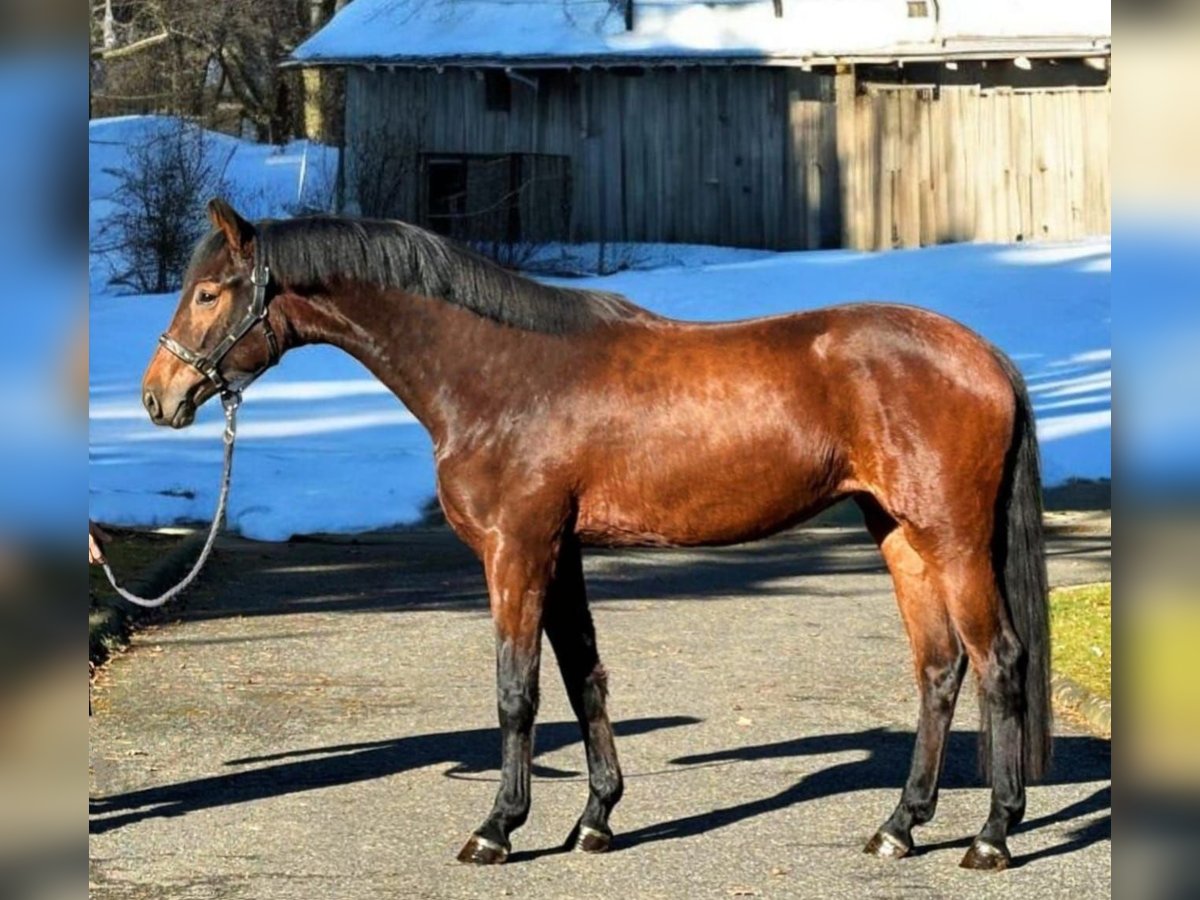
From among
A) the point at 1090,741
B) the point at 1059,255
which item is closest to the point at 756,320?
the point at 1090,741

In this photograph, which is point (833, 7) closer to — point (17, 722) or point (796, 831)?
point (796, 831)

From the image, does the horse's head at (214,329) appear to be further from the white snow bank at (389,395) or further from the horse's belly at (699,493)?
the white snow bank at (389,395)

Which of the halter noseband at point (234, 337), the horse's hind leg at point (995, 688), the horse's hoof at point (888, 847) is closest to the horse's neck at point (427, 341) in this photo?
the halter noseband at point (234, 337)

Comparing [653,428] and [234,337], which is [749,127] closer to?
[653,428]

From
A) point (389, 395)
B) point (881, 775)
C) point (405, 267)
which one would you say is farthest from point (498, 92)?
point (405, 267)

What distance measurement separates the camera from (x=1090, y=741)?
8164 mm

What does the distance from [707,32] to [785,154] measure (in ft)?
8.85

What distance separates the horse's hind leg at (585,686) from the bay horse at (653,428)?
0.07 m

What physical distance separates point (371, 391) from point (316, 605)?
1192 cm

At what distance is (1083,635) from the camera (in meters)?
10.0

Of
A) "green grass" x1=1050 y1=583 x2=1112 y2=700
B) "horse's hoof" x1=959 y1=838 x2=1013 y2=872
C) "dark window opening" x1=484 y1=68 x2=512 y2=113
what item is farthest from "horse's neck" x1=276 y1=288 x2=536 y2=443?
"dark window opening" x1=484 y1=68 x2=512 y2=113

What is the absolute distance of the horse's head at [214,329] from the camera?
246 inches

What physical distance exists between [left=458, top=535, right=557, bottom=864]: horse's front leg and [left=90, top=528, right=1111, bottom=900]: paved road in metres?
0.14

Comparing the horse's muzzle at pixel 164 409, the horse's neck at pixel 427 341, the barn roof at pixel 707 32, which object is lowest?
the horse's muzzle at pixel 164 409
